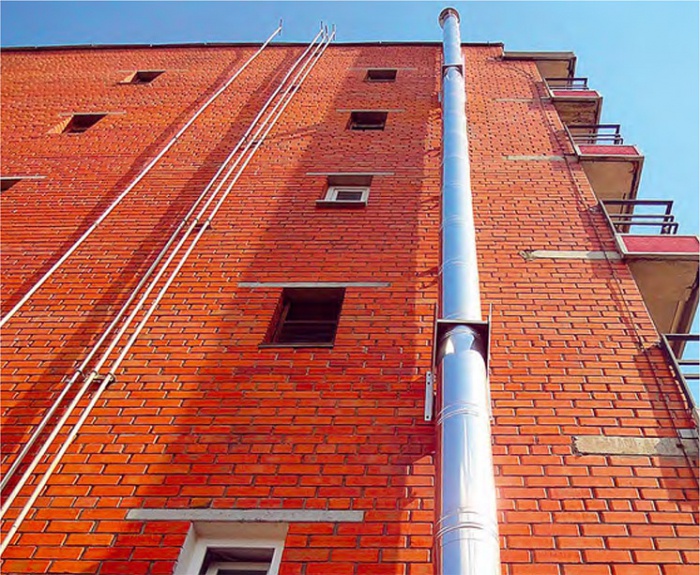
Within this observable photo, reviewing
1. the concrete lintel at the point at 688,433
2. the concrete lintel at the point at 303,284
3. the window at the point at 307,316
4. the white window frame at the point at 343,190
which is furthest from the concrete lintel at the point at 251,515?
the white window frame at the point at 343,190

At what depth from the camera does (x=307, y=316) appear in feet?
20.8

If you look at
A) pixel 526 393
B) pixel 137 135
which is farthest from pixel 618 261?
pixel 137 135

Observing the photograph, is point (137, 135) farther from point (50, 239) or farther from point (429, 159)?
point (429, 159)

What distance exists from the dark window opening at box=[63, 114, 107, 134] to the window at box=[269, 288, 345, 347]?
7.65 meters

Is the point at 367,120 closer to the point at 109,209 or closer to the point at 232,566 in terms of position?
the point at 109,209

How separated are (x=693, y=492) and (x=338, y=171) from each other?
20.5ft

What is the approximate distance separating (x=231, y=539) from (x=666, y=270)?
5.35 meters

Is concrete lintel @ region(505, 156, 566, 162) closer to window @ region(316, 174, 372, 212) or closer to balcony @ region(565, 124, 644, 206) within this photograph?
balcony @ region(565, 124, 644, 206)

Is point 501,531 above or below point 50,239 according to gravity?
below

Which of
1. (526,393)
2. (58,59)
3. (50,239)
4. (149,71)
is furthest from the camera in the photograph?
(58,59)

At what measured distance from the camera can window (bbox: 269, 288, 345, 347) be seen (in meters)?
5.97

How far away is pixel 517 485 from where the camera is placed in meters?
4.09

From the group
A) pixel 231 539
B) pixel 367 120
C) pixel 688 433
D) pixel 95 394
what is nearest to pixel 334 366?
pixel 231 539

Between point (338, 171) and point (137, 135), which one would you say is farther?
point (137, 135)
